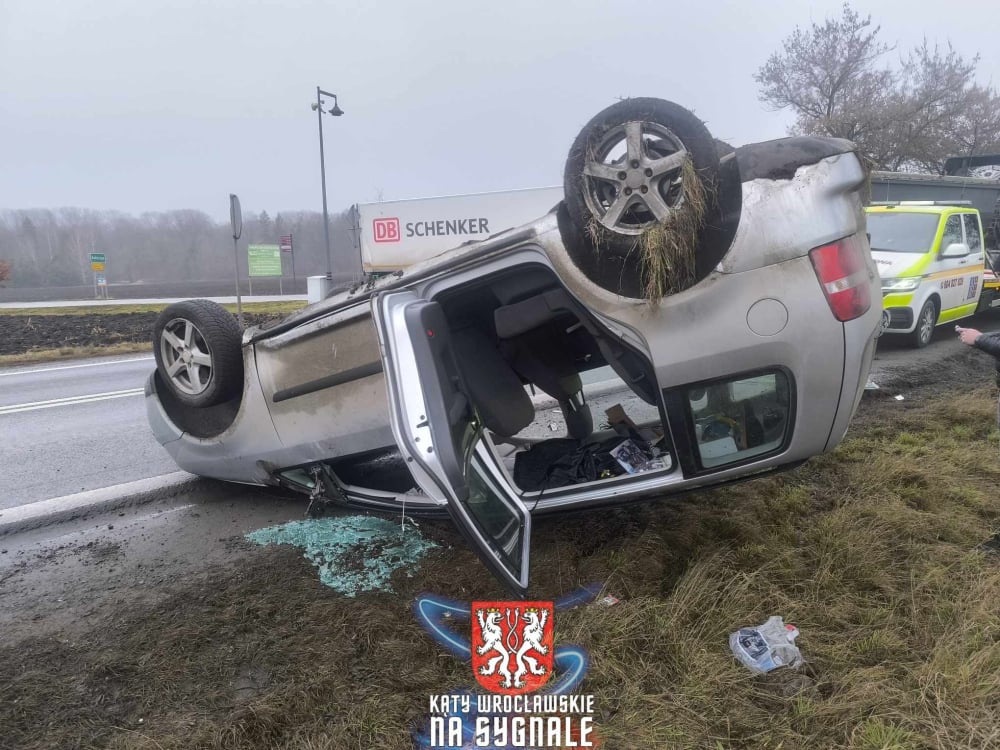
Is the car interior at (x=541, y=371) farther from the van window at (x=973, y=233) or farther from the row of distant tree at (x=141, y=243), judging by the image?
the row of distant tree at (x=141, y=243)

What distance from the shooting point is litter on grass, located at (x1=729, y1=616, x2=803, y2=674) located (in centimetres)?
225

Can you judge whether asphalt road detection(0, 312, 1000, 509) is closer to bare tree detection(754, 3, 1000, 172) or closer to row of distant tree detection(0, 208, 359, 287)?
bare tree detection(754, 3, 1000, 172)

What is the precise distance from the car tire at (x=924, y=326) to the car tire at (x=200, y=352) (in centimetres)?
812

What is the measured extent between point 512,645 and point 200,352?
2399 millimetres

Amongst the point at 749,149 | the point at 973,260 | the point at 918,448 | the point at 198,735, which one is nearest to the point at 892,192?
the point at 973,260

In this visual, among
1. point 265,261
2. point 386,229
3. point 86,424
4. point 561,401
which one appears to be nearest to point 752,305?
point 561,401

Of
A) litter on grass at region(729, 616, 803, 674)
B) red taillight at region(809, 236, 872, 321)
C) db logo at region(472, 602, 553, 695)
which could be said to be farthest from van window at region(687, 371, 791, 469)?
db logo at region(472, 602, 553, 695)

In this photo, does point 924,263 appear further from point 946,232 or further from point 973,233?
point 973,233

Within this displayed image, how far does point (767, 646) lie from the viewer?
91.0 inches

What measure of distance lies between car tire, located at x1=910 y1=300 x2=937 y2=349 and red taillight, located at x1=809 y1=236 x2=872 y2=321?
22.3 feet

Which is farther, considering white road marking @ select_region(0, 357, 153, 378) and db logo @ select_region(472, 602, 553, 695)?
white road marking @ select_region(0, 357, 153, 378)

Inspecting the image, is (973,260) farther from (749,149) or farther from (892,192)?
(749,149)

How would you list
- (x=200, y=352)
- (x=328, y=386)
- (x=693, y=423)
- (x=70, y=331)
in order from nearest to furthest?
(x=693, y=423), (x=328, y=386), (x=200, y=352), (x=70, y=331)

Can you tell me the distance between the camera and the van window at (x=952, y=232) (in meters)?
8.55
